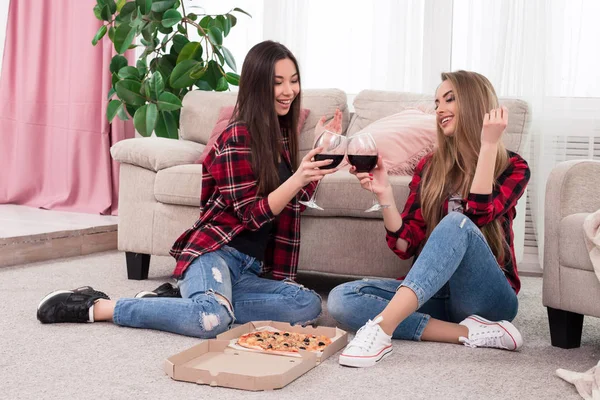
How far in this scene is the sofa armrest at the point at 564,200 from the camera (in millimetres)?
2229

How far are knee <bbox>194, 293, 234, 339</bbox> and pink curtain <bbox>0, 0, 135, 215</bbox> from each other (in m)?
2.68

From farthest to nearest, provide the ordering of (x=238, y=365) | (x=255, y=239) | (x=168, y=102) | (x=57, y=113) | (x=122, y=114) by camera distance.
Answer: (x=57, y=113) < (x=122, y=114) < (x=168, y=102) < (x=255, y=239) < (x=238, y=365)

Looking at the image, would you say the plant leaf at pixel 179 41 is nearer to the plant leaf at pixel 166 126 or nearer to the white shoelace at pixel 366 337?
the plant leaf at pixel 166 126

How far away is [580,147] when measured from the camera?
3.80 m

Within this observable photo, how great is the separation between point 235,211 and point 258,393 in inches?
28.9

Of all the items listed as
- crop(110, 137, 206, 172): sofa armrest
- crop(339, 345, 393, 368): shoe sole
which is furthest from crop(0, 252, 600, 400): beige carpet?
crop(110, 137, 206, 172): sofa armrest

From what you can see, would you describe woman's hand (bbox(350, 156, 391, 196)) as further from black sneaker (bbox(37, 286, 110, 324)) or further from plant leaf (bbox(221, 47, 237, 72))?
plant leaf (bbox(221, 47, 237, 72))

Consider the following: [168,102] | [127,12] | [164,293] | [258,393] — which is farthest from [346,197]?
[127,12]

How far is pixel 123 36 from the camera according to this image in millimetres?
4184

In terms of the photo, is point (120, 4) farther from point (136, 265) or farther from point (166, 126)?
point (136, 265)

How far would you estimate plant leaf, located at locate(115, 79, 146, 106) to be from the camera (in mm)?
4129

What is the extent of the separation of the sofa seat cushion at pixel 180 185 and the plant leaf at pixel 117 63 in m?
1.43

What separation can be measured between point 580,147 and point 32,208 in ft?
10.4

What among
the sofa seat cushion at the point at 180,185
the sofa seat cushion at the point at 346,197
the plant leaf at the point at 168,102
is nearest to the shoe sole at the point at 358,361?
the sofa seat cushion at the point at 346,197
